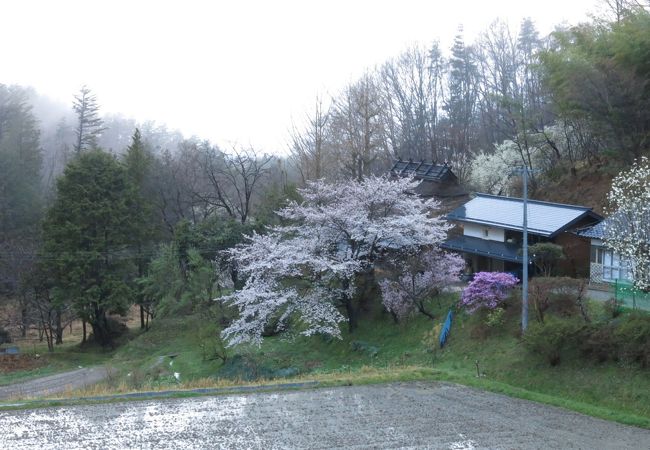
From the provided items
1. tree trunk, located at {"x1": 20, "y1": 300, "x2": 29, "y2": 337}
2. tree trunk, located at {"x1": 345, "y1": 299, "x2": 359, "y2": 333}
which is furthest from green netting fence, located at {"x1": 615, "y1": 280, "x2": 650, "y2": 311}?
tree trunk, located at {"x1": 20, "y1": 300, "x2": 29, "y2": 337}

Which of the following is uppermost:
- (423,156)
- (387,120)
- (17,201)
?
(387,120)

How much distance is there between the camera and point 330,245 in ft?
72.0

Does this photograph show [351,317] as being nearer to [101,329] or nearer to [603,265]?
[603,265]

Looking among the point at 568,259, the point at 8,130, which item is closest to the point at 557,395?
the point at 568,259

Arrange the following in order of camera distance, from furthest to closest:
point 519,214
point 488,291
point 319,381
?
point 519,214
point 488,291
point 319,381

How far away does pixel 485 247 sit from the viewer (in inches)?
895

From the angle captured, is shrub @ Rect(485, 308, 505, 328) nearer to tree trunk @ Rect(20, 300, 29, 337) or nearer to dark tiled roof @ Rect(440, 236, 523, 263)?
dark tiled roof @ Rect(440, 236, 523, 263)

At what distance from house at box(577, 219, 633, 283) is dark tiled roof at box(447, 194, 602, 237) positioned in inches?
48.1

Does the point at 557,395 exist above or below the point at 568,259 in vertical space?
below

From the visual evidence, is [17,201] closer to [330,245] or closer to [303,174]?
[303,174]

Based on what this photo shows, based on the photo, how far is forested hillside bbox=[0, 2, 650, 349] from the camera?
996 inches

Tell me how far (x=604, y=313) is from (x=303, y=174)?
2281 cm

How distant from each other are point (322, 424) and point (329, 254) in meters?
10.2

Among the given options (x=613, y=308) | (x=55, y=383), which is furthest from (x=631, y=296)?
(x=55, y=383)
